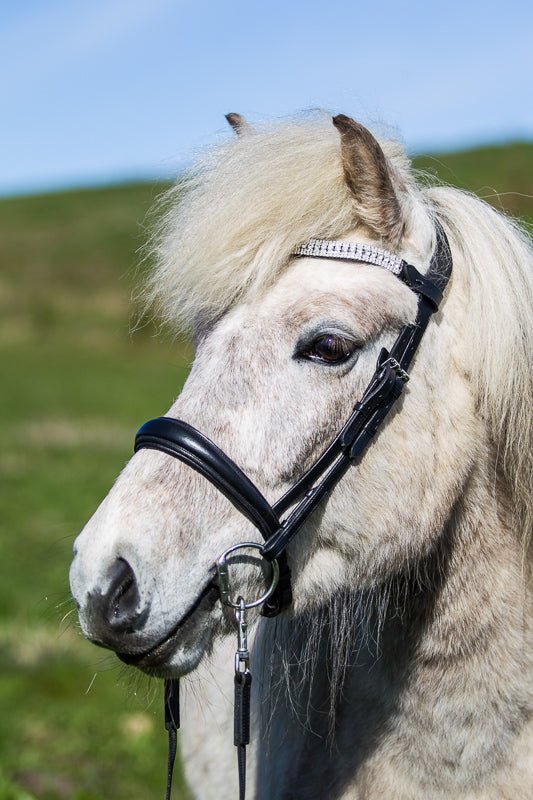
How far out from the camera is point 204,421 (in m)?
2.23

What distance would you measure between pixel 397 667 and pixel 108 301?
112ft

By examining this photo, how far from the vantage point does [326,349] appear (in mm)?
2281

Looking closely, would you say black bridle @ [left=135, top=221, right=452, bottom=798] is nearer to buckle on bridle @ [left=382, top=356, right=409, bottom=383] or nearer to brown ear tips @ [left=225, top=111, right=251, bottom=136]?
buckle on bridle @ [left=382, top=356, right=409, bottom=383]

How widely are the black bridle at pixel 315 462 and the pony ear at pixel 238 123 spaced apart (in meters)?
0.59

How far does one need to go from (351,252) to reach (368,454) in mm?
542

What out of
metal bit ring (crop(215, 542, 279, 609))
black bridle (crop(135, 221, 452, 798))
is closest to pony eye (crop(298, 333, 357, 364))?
black bridle (crop(135, 221, 452, 798))

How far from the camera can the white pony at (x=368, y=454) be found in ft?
7.34

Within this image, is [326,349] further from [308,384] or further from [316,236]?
[316,236]

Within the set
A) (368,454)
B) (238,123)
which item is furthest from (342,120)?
(368,454)

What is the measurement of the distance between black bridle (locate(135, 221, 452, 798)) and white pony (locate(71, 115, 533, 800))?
3 cm

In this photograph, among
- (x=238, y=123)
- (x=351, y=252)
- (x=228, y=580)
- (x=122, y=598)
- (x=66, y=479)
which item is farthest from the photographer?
(x=66, y=479)

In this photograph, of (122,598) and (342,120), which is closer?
(122,598)

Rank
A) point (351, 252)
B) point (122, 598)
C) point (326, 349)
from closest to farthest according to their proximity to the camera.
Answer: point (122, 598) → point (326, 349) → point (351, 252)

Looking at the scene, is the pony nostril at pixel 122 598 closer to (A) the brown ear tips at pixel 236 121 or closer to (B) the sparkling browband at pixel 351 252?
(B) the sparkling browband at pixel 351 252
